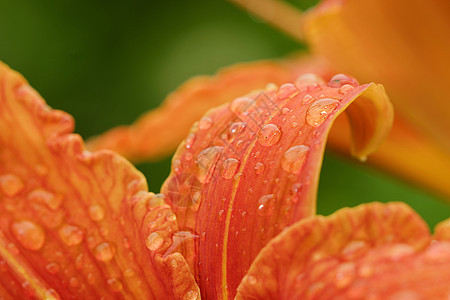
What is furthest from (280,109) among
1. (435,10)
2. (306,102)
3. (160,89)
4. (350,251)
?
(160,89)

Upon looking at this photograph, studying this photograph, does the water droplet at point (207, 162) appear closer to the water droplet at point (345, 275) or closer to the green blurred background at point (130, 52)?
the water droplet at point (345, 275)

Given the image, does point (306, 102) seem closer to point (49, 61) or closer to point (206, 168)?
point (206, 168)

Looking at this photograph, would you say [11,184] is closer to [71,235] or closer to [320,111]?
[71,235]

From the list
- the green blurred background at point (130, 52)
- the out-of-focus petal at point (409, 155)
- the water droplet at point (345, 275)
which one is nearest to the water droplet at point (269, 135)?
the water droplet at point (345, 275)

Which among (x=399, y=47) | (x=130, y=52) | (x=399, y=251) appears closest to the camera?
(x=399, y=251)

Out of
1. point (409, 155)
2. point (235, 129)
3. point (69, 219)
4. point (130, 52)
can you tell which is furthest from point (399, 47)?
point (130, 52)

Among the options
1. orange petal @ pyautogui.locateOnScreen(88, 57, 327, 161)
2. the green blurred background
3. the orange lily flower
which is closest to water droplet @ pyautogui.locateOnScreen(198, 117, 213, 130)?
the orange lily flower

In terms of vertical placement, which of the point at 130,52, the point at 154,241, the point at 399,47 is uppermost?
the point at 399,47
